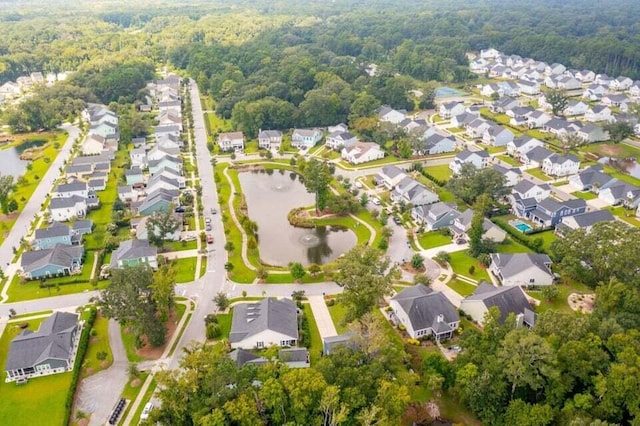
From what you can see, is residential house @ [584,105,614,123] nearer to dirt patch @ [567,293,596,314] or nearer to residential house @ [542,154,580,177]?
residential house @ [542,154,580,177]

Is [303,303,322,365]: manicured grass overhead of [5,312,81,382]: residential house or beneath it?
beneath

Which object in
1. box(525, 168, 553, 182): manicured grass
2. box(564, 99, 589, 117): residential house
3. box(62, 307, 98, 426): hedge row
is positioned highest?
box(62, 307, 98, 426): hedge row

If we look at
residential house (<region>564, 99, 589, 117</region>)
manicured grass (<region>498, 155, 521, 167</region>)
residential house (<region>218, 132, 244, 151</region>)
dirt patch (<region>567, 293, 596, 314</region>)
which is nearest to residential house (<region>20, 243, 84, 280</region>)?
residential house (<region>218, 132, 244, 151</region>)

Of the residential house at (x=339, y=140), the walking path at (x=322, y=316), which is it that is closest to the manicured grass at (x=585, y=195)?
the residential house at (x=339, y=140)

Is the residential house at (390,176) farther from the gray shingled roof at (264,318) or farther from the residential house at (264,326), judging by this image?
the residential house at (264,326)

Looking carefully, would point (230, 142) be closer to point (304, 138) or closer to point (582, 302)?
point (304, 138)

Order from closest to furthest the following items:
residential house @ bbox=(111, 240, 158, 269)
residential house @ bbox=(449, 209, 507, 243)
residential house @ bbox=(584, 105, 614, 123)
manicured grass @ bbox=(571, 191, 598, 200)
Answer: residential house @ bbox=(111, 240, 158, 269) → residential house @ bbox=(449, 209, 507, 243) → manicured grass @ bbox=(571, 191, 598, 200) → residential house @ bbox=(584, 105, 614, 123)

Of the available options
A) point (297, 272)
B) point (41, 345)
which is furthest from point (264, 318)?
point (41, 345)
